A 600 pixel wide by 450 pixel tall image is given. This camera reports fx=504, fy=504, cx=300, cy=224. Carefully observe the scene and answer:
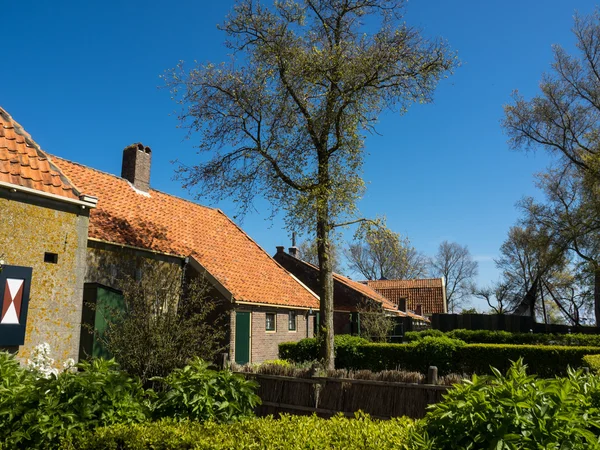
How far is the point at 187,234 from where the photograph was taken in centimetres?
2177

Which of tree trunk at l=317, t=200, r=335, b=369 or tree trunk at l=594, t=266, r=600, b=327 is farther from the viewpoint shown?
tree trunk at l=594, t=266, r=600, b=327

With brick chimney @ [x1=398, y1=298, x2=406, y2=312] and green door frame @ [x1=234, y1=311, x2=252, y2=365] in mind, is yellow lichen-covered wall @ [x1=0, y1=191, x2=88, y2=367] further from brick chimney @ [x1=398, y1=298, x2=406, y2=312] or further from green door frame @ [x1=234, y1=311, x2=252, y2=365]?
brick chimney @ [x1=398, y1=298, x2=406, y2=312]

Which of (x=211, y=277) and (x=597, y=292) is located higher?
(x=597, y=292)

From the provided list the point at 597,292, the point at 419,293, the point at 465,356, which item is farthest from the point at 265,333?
the point at 419,293

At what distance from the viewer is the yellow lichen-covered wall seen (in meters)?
10.5

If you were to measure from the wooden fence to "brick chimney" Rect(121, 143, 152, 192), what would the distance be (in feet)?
44.4

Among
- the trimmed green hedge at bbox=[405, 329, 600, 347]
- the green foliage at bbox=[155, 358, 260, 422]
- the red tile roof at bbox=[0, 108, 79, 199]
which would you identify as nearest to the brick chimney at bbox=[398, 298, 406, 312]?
the trimmed green hedge at bbox=[405, 329, 600, 347]

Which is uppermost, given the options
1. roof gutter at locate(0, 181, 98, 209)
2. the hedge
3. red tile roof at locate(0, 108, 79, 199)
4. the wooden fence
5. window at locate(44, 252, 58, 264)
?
red tile roof at locate(0, 108, 79, 199)

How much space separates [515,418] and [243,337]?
1780 centimetres

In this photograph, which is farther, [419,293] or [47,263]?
[419,293]

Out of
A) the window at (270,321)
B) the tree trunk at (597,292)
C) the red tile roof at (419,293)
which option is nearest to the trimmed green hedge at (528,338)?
the tree trunk at (597,292)

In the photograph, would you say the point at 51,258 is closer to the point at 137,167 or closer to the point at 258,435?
the point at 258,435

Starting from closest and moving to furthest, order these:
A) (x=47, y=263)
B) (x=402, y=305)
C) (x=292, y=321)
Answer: (x=47, y=263) < (x=292, y=321) < (x=402, y=305)

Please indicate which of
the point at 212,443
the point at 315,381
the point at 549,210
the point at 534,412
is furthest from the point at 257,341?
the point at 549,210
